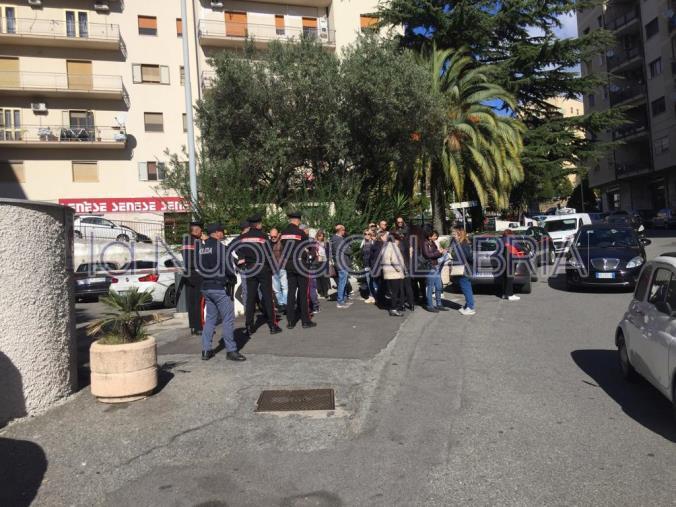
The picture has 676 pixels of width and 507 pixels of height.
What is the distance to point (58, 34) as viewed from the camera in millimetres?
33000

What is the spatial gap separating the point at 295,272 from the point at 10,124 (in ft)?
101

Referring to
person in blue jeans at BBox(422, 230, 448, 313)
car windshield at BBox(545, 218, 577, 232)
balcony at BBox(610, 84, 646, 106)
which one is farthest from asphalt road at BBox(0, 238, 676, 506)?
balcony at BBox(610, 84, 646, 106)

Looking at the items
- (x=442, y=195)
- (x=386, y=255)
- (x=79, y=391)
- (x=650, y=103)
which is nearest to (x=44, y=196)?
(x=442, y=195)

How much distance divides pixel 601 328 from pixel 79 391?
765 cm

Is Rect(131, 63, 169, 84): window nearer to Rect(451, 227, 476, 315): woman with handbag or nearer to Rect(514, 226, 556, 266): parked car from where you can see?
Rect(514, 226, 556, 266): parked car

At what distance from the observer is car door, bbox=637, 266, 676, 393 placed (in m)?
4.91

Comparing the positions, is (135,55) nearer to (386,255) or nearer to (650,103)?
(386,255)

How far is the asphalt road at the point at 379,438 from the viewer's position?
3.91m

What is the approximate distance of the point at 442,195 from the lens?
910 inches

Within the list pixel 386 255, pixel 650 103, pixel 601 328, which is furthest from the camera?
pixel 650 103

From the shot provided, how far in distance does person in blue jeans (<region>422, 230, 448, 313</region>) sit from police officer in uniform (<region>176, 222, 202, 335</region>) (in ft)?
14.4

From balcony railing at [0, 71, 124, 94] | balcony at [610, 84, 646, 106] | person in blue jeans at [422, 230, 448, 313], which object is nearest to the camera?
person in blue jeans at [422, 230, 448, 313]

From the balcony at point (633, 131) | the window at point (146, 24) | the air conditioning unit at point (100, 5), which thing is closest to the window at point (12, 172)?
the air conditioning unit at point (100, 5)

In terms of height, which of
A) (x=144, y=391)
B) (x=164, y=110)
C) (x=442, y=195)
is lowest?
(x=144, y=391)
